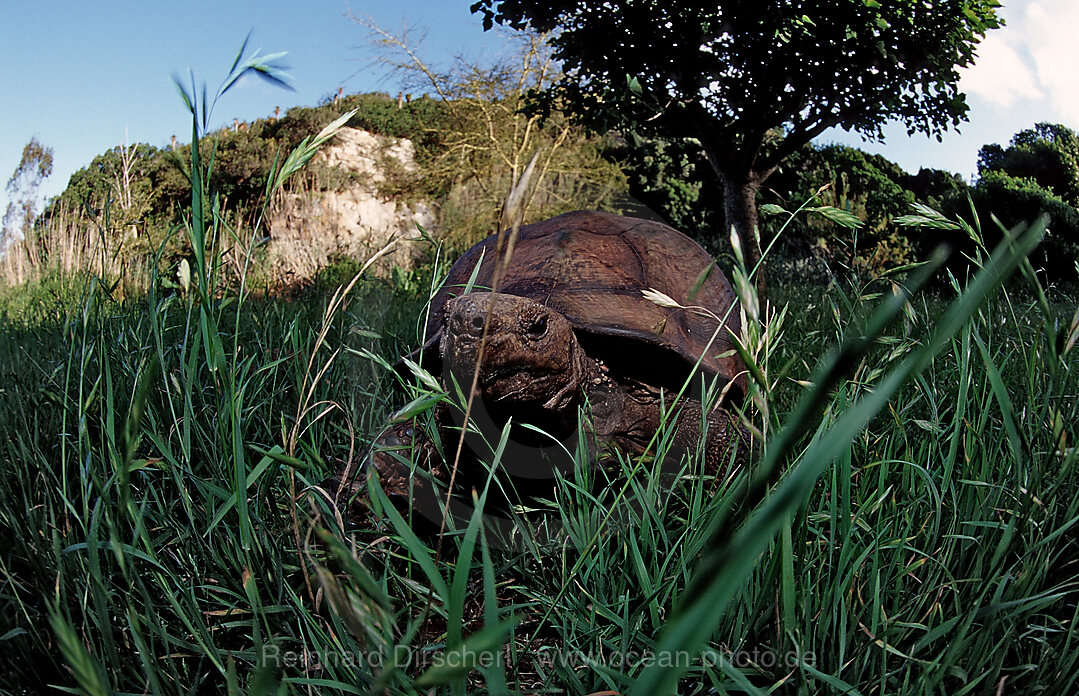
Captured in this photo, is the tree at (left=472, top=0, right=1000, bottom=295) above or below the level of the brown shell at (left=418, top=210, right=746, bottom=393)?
above

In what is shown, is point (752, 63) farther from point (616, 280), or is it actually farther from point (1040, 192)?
point (1040, 192)

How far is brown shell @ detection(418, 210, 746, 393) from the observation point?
6.99 feet

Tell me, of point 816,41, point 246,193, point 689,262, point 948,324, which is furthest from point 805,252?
point 246,193

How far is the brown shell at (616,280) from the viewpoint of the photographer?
2.13m

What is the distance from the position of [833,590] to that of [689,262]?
176 cm

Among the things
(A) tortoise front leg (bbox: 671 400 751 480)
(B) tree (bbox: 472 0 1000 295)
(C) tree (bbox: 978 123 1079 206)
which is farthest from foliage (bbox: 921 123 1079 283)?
(A) tortoise front leg (bbox: 671 400 751 480)

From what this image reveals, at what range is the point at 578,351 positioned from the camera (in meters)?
1.93

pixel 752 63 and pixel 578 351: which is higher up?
pixel 752 63

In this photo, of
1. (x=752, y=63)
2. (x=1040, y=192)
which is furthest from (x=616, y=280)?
(x=1040, y=192)

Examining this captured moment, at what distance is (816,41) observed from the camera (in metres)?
5.09

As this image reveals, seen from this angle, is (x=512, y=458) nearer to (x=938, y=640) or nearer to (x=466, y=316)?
(x=466, y=316)

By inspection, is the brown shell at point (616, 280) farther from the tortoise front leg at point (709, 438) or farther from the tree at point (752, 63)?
the tree at point (752, 63)

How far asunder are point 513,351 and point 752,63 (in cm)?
487

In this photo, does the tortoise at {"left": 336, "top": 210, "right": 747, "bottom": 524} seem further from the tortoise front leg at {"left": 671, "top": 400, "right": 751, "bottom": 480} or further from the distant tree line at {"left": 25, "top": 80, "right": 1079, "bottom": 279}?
the distant tree line at {"left": 25, "top": 80, "right": 1079, "bottom": 279}
